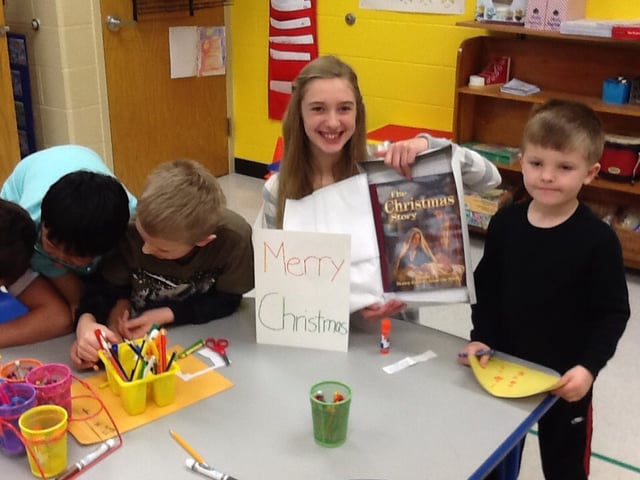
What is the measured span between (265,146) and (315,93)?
311 cm

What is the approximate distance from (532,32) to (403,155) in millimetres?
2114

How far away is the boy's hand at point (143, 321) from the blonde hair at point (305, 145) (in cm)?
33

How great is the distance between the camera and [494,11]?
3.32m

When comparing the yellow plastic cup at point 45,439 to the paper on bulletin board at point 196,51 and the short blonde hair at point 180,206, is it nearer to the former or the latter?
the short blonde hair at point 180,206

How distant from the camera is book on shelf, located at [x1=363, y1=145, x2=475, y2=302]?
1.39 m

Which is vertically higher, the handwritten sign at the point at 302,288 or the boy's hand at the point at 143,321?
the handwritten sign at the point at 302,288

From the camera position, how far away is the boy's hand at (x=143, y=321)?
56.9 inches

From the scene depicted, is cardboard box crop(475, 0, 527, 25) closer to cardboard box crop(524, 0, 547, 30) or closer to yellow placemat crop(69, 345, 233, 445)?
cardboard box crop(524, 0, 547, 30)

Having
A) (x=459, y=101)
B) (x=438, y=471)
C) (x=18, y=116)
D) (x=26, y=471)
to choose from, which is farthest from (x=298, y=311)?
(x=18, y=116)

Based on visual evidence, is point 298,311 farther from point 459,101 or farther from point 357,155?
point 459,101

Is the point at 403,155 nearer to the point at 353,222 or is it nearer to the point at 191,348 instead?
the point at 353,222

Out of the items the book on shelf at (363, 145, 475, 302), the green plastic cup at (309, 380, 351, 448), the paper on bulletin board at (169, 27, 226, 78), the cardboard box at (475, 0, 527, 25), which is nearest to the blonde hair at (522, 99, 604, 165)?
the book on shelf at (363, 145, 475, 302)

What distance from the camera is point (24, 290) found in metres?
1.49

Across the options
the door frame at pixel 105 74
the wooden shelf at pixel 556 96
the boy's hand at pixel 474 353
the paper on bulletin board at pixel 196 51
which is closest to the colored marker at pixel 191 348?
the boy's hand at pixel 474 353
